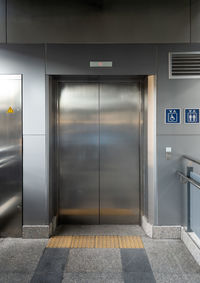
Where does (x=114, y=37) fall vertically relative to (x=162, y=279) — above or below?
above

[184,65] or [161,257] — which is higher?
[184,65]

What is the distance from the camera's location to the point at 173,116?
12.3ft

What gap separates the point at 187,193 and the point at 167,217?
1.56ft

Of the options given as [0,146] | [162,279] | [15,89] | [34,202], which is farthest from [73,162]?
[162,279]

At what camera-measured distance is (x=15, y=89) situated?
3.76m

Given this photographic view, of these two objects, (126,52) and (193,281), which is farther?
(126,52)

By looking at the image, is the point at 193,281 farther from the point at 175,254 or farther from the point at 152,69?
the point at 152,69

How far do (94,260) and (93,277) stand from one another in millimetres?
349

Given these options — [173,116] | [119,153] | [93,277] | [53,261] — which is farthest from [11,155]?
[173,116]

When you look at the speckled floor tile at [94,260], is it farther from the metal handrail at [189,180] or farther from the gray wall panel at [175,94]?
the gray wall panel at [175,94]

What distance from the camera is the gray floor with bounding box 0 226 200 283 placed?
284 cm

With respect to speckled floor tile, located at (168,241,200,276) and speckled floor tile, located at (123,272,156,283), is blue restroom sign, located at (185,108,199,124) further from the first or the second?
speckled floor tile, located at (123,272,156,283)

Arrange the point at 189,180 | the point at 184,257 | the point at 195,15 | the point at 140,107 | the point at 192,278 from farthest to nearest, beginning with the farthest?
1. the point at 140,107
2. the point at 195,15
3. the point at 189,180
4. the point at 184,257
5. the point at 192,278

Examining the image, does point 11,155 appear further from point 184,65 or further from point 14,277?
point 184,65
